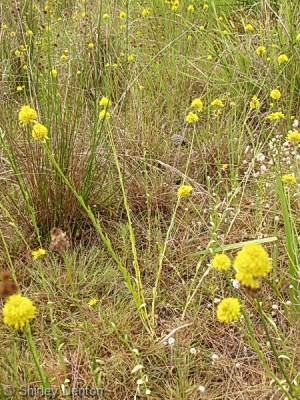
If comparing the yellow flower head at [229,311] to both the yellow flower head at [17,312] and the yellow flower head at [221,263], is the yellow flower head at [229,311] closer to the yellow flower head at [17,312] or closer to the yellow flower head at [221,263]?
the yellow flower head at [221,263]

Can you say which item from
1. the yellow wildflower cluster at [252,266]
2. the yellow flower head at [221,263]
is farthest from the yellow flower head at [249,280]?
the yellow flower head at [221,263]

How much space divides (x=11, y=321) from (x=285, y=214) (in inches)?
26.9

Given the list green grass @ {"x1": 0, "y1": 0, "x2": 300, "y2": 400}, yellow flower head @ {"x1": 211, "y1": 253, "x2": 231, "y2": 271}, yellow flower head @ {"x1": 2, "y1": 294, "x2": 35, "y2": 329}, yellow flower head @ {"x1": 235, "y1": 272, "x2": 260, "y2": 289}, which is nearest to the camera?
yellow flower head @ {"x1": 235, "y1": 272, "x2": 260, "y2": 289}

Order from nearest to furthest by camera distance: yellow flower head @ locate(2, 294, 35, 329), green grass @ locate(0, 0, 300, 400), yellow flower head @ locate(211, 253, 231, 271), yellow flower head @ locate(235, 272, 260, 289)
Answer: yellow flower head @ locate(235, 272, 260, 289), yellow flower head @ locate(2, 294, 35, 329), yellow flower head @ locate(211, 253, 231, 271), green grass @ locate(0, 0, 300, 400)

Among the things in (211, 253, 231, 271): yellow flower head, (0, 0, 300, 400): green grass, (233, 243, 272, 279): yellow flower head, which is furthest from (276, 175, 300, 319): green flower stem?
(233, 243, 272, 279): yellow flower head

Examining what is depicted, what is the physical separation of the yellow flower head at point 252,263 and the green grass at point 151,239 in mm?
108

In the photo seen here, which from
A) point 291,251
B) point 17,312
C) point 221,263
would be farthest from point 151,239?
point 17,312

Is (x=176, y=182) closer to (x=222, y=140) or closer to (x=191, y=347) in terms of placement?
(x=222, y=140)

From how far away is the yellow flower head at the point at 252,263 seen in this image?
1.89ft

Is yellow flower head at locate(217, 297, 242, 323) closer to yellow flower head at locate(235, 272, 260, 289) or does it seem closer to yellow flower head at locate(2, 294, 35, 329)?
yellow flower head at locate(235, 272, 260, 289)

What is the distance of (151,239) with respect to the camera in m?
1.45

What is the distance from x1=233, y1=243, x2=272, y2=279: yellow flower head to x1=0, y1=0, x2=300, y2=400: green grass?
0.11m

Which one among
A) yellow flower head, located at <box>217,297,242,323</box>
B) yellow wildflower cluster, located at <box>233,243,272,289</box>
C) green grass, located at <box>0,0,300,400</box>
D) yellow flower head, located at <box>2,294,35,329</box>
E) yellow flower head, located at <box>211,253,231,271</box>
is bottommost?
green grass, located at <box>0,0,300,400</box>

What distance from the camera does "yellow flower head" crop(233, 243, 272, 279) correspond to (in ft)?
1.89
